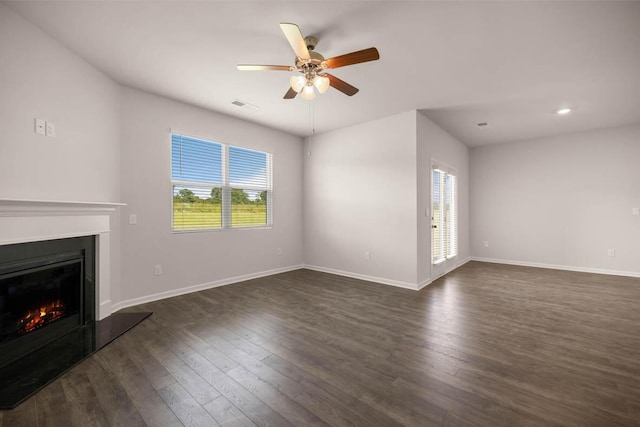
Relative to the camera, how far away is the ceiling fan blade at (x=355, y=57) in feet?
6.87

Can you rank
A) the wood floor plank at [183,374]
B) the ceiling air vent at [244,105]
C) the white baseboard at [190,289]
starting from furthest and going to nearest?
the ceiling air vent at [244,105]
the white baseboard at [190,289]
the wood floor plank at [183,374]

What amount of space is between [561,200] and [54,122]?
819cm

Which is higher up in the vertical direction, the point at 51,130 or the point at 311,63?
the point at 311,63

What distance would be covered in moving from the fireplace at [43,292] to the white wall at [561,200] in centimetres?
742

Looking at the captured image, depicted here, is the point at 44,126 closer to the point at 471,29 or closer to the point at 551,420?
the point at 471,29

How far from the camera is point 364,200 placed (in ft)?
15.8

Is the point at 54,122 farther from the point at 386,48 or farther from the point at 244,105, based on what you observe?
the point at 386,48

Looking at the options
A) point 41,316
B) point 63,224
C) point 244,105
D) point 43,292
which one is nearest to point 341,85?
point 244,105

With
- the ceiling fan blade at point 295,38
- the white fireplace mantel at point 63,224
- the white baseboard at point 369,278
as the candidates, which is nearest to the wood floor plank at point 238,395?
the white fireplace mantel at point 63,224

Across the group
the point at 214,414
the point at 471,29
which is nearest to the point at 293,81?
the point at 471,29

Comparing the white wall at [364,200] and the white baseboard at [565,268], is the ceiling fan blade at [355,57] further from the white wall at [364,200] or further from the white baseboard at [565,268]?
the white baseboard at [565,268]

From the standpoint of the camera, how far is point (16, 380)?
1.89 meters

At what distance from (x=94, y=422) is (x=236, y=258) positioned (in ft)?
10.1

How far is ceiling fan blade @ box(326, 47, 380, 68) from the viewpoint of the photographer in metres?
2.09
